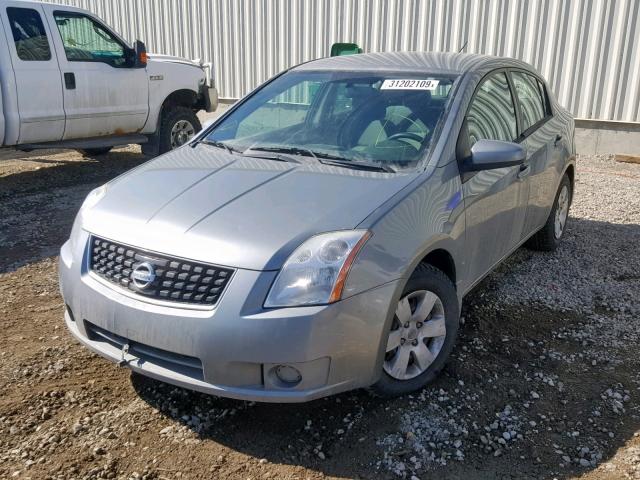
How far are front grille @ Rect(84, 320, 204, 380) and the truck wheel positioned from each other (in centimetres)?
594

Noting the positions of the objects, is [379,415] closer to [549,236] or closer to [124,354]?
[124,354]

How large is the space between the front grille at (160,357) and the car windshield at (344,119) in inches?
54.4

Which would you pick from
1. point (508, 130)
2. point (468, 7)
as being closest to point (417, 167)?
point (508, 130)

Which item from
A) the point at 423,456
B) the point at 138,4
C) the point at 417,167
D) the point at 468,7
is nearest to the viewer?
the point at 423,456

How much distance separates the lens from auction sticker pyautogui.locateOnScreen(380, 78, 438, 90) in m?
3.83

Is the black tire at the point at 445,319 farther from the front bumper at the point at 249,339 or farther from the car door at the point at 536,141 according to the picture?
the car door at the point at 536,141

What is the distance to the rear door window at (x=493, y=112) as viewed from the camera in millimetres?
3786

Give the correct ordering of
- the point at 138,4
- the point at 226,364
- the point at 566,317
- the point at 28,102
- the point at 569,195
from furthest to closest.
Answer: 1. the point at 138,4
2. the point at 28,102
3. the point at 569,195
4. the point at 566,317
5. the point at 226,364

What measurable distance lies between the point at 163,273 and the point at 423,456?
1413mm

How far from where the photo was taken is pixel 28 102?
709 centimetres

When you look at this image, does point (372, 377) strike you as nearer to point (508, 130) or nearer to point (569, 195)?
point (508, 130)

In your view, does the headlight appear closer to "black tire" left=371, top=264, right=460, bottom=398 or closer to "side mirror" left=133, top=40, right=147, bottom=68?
"black tire" left=371, top=264, right=460, bottom=398

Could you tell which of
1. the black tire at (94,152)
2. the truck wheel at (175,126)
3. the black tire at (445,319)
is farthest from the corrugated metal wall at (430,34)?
the black tire at (445,319)

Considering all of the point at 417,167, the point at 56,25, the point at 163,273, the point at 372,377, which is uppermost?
the point at 56,25
